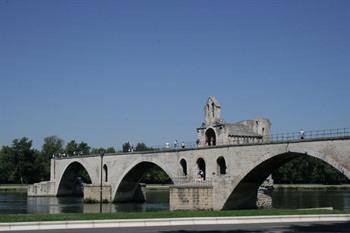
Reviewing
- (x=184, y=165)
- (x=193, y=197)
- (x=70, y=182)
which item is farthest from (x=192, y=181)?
(x=70, y=182)

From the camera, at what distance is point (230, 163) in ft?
173

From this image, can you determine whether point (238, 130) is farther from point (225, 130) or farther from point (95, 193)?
point (95, 193)

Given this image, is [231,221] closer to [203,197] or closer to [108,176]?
[203,197]

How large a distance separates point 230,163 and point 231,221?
26710 mm

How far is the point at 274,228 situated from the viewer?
2295 cm

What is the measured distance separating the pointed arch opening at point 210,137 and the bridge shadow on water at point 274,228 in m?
35.6

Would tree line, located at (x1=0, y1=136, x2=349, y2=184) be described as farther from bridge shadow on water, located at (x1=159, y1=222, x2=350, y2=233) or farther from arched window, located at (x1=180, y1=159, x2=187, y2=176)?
bridge shadow on water, located at (x1=159, y1=222, x2=350, y2=233)

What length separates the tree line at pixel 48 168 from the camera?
12262cm

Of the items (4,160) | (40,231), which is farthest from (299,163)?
(40,231)

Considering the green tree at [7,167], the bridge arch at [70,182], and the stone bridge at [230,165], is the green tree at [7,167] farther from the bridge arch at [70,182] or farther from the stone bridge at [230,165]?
the stone bridge at [230,165]

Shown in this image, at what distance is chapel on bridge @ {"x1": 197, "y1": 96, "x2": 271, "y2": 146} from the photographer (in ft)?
192

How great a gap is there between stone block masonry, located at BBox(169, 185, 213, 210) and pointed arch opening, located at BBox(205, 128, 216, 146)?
9465 millimetres

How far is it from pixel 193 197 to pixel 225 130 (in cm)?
970

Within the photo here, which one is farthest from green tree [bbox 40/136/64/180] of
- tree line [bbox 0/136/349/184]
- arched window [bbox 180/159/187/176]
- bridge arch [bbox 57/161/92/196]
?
arched window [bbox 180/159/187/176]
